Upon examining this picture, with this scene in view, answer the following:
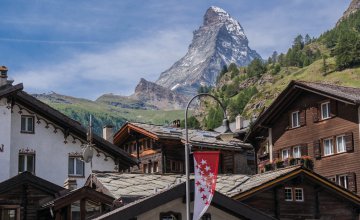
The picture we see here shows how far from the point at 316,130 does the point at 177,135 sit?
36.6 ft

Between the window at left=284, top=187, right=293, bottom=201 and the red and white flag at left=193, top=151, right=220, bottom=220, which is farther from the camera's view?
the window at left=284, top=187, right=293, bottom=201

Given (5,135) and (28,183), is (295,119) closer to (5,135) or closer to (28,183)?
(5,135)

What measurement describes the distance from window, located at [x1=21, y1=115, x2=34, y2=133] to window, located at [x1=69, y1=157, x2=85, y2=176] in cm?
301

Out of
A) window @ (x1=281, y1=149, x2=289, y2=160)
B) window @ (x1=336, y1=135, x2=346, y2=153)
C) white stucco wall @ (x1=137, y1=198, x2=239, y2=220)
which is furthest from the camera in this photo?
window @ (x1=281, y1=149, x2=289, y2=160)

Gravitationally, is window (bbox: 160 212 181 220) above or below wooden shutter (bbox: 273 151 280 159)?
below

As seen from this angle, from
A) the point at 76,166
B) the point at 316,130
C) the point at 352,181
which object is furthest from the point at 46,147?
the point at 352,181

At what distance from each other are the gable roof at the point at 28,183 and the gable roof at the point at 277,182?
834 centimetres

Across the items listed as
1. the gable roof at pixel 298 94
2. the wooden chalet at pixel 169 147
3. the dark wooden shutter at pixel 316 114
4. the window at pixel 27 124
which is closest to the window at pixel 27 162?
the window at pixel 27 124

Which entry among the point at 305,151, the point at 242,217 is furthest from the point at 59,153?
the point at 242,217

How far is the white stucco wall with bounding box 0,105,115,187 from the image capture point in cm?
4344

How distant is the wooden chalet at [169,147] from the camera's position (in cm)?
5506

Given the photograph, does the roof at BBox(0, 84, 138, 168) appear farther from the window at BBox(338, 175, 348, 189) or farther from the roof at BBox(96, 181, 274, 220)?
the roof at BBox(96, 181, 274, 220)

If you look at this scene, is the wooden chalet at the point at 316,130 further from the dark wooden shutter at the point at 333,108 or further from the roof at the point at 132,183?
the roof at the point at 132,183

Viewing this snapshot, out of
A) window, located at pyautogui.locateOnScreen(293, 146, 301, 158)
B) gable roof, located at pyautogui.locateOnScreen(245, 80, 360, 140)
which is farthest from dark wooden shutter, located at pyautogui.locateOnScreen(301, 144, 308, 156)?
gable roof, located at pyautogui.locateOnScreen(245, 80, 360, 140)
